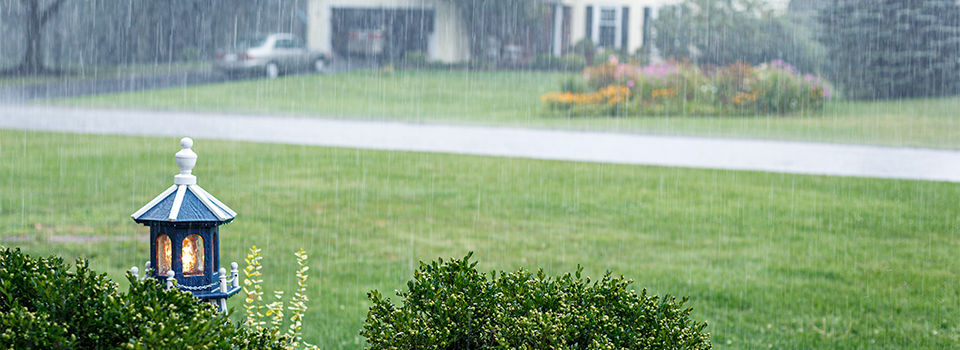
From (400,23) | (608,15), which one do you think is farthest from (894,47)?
(400,23)

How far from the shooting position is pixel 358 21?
3494 cm

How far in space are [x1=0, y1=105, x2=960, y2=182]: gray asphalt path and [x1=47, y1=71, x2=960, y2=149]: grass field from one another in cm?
130

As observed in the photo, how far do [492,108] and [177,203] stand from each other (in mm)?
18245

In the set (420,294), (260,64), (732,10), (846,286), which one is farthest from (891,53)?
(420,294)

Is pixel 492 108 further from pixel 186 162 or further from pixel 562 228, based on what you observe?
pixel 186 162

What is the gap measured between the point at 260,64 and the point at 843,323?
75.9 feet

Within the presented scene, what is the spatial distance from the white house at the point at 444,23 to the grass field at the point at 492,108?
14.4ft

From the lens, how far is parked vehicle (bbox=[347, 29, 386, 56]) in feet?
111

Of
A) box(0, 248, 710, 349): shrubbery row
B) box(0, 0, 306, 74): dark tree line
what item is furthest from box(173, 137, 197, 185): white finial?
box(0, 0, 306, 74): dark tree line

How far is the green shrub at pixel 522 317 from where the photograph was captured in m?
2.79

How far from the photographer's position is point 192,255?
3.37m

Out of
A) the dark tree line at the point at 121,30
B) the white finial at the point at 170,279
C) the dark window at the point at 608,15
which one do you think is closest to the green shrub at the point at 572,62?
the dark window at the point at 608,15

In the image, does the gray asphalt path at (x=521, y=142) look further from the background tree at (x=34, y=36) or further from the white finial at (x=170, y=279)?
the white finial at (x=170, y=279)

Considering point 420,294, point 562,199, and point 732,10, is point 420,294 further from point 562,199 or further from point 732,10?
point 732,10
